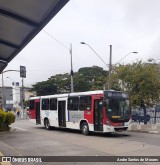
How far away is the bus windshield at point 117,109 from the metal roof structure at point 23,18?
1106 cm

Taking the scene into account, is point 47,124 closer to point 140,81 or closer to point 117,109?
point 140,81

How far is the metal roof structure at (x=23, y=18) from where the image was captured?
233 inches

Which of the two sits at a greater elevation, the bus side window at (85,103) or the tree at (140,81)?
the tree at (140,81)

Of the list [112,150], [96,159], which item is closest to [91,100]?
[112,150]

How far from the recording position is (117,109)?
19.6 metres

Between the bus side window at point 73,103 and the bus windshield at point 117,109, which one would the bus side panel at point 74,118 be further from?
the bus windshield at point 117,109

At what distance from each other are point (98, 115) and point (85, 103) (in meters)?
1.63

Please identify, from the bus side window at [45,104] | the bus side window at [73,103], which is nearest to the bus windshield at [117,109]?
the bus side window at [73,103]

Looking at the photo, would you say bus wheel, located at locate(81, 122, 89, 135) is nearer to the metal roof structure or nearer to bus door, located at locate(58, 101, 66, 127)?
bus door, located at locate(58, 101, 66, 127)

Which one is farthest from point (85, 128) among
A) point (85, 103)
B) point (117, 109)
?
point (117, 109)

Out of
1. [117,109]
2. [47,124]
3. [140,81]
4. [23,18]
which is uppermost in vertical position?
[23,18]

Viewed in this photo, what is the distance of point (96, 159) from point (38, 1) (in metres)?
6.56

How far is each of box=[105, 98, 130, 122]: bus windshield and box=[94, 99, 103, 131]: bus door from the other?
1.53ft

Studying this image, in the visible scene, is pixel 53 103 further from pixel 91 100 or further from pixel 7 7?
pixel 7 7
